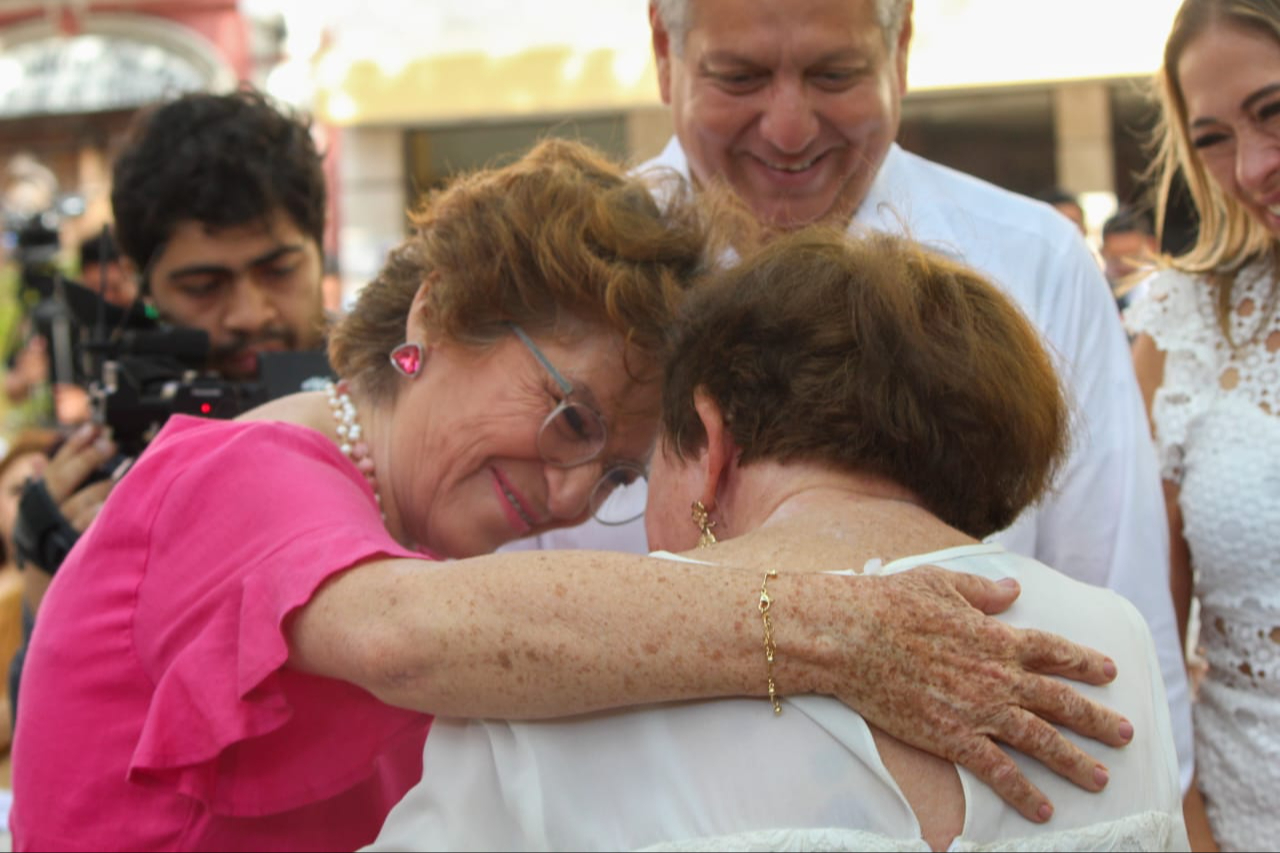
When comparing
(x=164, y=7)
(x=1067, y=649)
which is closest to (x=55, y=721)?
(x=1067, y=649)

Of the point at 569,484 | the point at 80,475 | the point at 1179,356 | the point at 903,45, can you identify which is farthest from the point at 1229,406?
→ the point at 80,475

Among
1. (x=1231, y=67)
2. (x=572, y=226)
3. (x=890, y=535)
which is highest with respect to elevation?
(x=1231, y=67)

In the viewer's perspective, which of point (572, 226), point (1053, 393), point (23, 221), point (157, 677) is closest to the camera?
point (1053, 393)

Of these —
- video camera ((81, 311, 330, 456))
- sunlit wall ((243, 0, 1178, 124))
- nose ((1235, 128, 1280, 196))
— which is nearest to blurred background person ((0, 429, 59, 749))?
video camera ((81, 311, 330, 456))

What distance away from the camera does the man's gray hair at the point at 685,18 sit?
90.8 inches

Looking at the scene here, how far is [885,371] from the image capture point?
137 cm

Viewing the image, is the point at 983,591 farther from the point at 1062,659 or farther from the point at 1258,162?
the point at 1258,162

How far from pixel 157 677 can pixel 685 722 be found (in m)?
0.69

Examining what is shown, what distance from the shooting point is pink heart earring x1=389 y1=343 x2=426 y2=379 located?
1863 millimetres

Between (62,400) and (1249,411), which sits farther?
(62,400)

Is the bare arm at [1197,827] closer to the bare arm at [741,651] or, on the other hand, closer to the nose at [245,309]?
the bare arm at [741,651]

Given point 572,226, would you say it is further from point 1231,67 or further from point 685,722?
point 1231,67

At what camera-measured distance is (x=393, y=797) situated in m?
1.84

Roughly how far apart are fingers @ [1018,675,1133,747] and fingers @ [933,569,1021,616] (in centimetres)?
8
